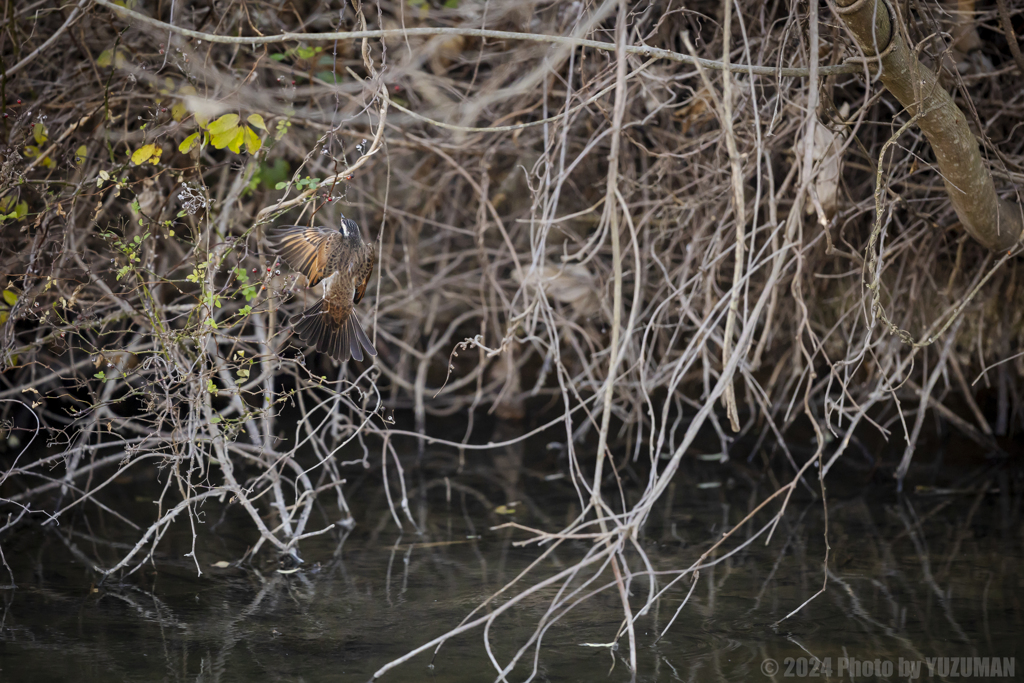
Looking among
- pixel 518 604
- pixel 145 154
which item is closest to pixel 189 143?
pixel 145 154

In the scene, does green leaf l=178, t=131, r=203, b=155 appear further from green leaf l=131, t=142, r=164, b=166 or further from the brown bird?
the brown bird

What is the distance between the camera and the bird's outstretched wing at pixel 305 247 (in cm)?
197

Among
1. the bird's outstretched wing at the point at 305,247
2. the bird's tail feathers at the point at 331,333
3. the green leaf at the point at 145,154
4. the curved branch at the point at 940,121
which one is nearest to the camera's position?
the curved branch at the point at 940,121

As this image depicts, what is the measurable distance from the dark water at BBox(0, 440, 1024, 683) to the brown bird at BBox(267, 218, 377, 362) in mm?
727

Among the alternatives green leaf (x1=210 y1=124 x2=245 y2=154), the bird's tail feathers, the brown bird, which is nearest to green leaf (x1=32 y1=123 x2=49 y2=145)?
green leaf (x1=210 y1=124 x2=245 y2=154)

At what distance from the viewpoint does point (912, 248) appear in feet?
10.2

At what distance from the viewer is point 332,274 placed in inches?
80.8

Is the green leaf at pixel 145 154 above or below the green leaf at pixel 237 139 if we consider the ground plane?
below

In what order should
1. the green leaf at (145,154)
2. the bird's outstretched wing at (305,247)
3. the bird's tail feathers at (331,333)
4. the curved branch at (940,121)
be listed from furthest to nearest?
the green leaf at (145,154) → the bird's tail feathers at (331,333) → the bird's outstretched wing at (305,247) → the curved branch at (940,121)

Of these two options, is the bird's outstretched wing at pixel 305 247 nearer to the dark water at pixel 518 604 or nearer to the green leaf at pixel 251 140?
the green leaf at pixel 251 140

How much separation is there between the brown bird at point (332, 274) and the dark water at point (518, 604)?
0.73 m

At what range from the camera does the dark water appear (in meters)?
1.97

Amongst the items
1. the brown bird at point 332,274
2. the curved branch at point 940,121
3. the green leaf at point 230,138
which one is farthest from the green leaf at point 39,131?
the curved branch at point 940,121

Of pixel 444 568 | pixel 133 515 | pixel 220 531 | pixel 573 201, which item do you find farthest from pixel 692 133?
pixel 133 515
